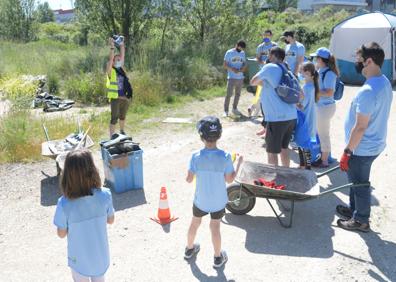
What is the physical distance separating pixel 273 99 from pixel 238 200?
1.40 metres

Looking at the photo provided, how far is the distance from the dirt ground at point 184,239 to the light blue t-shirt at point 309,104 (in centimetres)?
92

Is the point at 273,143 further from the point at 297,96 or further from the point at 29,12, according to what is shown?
the point at 29,12

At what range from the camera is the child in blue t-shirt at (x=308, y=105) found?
623cm

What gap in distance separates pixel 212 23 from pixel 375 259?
47.2ft

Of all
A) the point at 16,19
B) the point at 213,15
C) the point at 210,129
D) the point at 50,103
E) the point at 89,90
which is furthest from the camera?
the point at 16,19

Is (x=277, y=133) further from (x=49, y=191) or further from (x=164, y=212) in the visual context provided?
(x=49, y=191)

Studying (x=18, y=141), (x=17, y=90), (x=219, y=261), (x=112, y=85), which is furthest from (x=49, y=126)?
(x=219, y=261)

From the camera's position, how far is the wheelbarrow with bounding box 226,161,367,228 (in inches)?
187

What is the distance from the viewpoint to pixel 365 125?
4.27 m

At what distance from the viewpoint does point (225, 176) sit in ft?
12.7

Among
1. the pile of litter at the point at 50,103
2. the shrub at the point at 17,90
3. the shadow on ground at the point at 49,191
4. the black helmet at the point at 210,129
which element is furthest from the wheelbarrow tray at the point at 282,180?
the pile of litter at the point at 50,103

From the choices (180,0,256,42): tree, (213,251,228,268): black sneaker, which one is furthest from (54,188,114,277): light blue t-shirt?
(180,0,256,42): tree

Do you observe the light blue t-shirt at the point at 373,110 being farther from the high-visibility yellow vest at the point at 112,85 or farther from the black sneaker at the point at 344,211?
the high-visibility yellow vest at the point at 112,85

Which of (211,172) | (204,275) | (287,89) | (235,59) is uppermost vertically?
(235,59)
